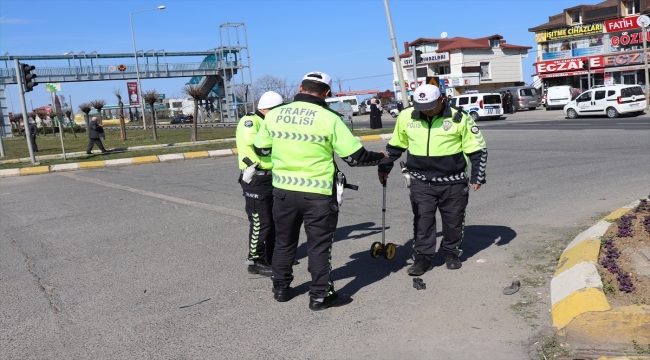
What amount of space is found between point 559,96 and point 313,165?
41.2 meters

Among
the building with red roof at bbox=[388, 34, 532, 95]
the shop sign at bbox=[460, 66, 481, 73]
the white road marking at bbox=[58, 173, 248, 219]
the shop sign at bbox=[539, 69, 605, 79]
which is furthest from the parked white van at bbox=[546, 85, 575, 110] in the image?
the white road marking at bbox=[58, 173, 248, 219]

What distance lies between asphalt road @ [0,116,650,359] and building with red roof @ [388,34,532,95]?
59.7m

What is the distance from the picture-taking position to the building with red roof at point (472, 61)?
70000 mm

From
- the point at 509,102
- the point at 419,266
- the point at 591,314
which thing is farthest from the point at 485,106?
the point at 591,314

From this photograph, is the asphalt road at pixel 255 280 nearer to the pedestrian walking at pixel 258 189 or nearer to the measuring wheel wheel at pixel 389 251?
the measuring wheel wheel at pixel 389 251

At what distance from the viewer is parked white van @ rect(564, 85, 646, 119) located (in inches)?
1144

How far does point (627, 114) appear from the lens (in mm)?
30359

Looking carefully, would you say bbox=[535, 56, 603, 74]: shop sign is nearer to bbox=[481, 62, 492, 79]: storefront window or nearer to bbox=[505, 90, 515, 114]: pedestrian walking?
bbox=[505, 90, 515, 114]: pedestrian walking

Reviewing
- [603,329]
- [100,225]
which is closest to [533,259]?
[603,329]

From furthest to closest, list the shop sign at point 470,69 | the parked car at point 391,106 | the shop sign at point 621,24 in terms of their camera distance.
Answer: the shop sign at point 470,69 → the parked car at point 391,106 → the shop sign at point 621,24

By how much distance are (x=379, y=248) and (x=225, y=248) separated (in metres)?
1.96

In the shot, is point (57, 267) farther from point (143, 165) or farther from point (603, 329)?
point (143, 165)

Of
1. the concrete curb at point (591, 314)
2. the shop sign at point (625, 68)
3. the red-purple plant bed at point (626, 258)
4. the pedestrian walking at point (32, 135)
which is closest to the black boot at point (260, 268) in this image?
the concrete curb at point (591, 314)

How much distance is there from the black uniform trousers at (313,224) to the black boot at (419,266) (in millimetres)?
1004
